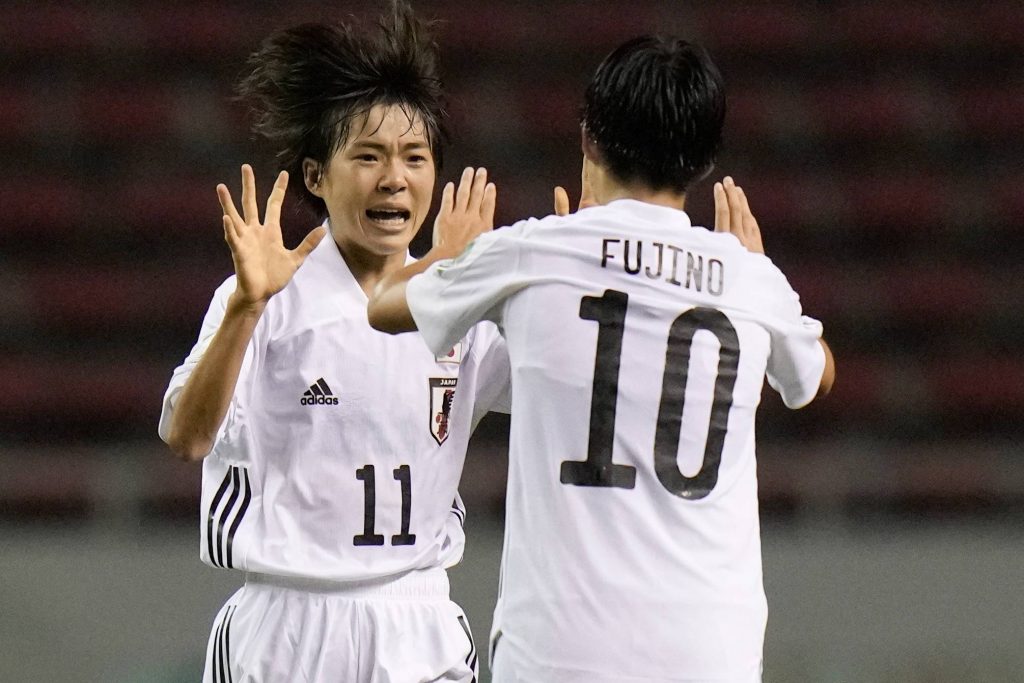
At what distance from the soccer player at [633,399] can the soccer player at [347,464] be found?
58 centimetres

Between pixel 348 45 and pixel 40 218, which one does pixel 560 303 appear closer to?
pixel 348 45

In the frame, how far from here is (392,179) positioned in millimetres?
2551

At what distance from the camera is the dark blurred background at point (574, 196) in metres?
5.57

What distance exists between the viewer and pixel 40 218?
6152mm

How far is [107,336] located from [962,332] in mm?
3442

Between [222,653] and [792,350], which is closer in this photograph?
[792,350]

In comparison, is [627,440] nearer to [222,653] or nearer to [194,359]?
[194,359]

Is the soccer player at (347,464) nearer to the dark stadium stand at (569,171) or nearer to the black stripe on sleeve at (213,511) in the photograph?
the black stripe on sleeve at (213,511)

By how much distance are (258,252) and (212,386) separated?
222 mm

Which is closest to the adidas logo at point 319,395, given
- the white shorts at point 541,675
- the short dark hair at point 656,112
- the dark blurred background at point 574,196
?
the white shorts at point 541,675

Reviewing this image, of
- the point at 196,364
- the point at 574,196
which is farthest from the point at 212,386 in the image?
the point at 574,196

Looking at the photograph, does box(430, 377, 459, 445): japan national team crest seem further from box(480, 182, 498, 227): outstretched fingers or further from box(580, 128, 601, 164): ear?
box(580, 128, 601, 164): ear

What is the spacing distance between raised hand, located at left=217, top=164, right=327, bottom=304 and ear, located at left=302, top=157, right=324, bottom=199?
462 mm

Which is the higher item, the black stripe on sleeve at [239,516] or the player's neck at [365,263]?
the player's neck at [365,263]
